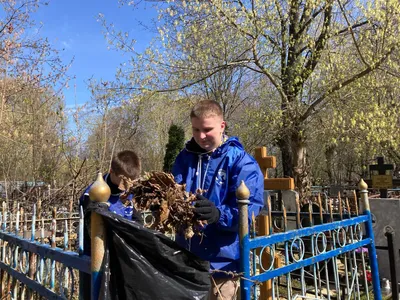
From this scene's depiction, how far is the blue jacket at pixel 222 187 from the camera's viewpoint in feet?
6.68

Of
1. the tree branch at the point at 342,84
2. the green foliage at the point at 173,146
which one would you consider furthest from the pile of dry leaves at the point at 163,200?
the green foliage at the point at 173,146

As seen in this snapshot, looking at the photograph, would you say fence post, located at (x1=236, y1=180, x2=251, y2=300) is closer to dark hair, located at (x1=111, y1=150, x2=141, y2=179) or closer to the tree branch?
dark hair, located at (x1=111, y1=150, x2=141, y2=179)

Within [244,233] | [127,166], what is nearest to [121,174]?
[127,166]

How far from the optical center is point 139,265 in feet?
4.88

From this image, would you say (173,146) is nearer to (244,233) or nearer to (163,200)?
(244,233)

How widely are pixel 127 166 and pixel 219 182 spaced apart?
92cm

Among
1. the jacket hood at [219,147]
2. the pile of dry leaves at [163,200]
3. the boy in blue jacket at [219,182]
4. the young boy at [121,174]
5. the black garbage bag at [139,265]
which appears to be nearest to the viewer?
the black garbage bag at [139,265]

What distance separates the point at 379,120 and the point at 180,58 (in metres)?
6.04

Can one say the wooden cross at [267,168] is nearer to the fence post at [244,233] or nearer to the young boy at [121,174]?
the young boy at [121,174]

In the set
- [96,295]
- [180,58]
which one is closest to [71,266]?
[96,295]

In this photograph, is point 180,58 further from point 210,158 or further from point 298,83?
point 210,158

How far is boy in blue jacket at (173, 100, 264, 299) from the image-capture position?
2.05 meters

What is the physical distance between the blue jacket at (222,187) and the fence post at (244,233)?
0.06 m

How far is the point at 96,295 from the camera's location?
1537 mm
